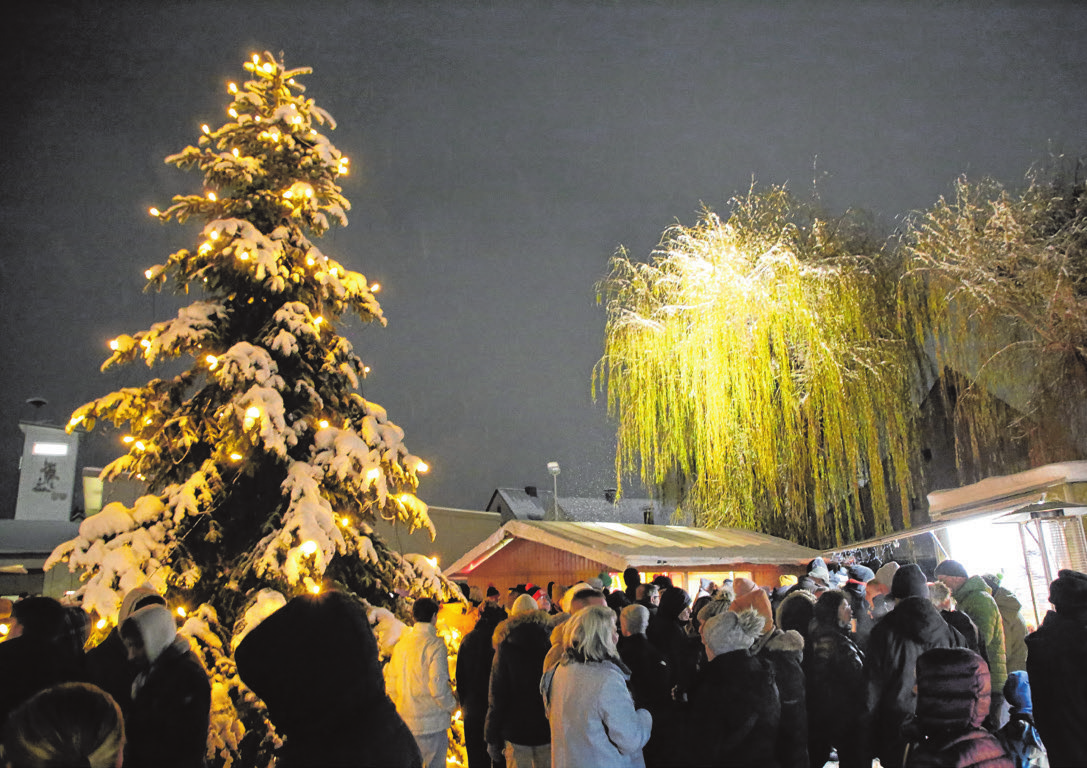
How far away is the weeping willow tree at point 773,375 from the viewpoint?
18359 mm

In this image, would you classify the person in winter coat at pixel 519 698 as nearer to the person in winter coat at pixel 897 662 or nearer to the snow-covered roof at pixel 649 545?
the person in winter coat at pixel 897 662

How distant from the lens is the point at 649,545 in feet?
47.5

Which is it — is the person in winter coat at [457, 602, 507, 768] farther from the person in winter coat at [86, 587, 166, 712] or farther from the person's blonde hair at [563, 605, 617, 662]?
the person in winter coat at [86, 587, 166, 712]

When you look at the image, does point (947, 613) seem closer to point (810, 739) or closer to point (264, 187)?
point (810, 739)

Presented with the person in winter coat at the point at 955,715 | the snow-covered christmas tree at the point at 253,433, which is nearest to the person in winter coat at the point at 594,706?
the person in winter coat at the point at 955,715

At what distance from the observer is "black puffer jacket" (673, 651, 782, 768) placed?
388cm

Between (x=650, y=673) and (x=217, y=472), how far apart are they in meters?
4.97

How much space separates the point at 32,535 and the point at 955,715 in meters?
44.2

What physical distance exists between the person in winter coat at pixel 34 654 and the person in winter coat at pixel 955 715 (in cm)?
431

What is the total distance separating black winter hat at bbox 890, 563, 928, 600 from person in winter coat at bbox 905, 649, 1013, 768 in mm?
2327

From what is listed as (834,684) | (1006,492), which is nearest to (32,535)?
(1006,492)

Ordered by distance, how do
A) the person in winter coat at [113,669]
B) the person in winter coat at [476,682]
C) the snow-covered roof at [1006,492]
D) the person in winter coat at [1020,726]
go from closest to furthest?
the person in winter coat at [113,669] < the person in winter coat at [1020,726] < the person in winter coat at [476,682] < the snow-covered roof at [1006,492]

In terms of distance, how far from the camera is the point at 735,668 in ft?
13.1

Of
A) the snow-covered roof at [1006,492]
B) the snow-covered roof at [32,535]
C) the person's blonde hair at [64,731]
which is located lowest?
the person's blonde hair at [64,731]
